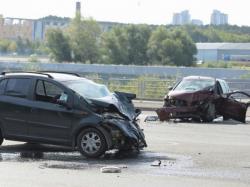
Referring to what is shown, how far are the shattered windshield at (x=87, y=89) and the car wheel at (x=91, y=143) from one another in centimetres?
83

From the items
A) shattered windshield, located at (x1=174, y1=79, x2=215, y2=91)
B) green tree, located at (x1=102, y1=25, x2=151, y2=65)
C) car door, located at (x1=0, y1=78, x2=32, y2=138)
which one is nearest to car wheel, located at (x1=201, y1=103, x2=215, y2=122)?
shattered windshield, located at (x1=174, y1=79, x2=215, y2=91)

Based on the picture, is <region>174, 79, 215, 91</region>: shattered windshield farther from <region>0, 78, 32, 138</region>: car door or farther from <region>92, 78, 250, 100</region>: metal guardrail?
<region>92, 78, 250, 100</region>: metal guardrail

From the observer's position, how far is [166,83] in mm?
33062

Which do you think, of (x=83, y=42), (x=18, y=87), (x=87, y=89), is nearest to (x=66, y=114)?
(x=87, y=89)

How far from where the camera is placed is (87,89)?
1295 cm

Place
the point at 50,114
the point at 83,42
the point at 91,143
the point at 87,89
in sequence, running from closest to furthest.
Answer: the point at 91,143
the point at 50,114
the point at 87,89
the point at 83,42

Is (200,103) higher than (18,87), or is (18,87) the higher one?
(18,87)

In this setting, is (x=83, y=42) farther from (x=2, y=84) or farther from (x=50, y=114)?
(x=50, y=114)

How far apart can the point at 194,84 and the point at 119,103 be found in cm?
927

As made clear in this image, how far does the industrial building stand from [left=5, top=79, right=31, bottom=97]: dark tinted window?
4244 inches

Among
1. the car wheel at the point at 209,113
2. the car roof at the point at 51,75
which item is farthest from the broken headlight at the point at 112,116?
the car wheel at the point at 209,113

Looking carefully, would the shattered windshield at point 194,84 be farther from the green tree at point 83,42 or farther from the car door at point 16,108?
the green tree at point 83,42

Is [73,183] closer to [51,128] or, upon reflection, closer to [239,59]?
[51,128]

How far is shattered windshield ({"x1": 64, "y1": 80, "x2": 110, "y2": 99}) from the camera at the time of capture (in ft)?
41.5
